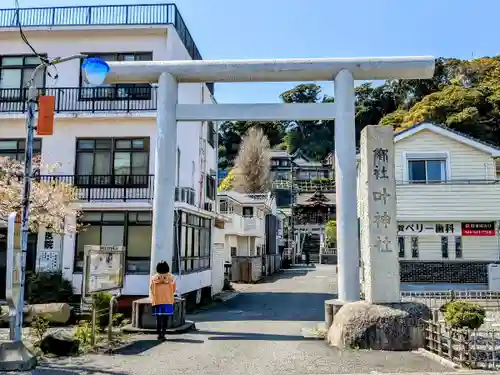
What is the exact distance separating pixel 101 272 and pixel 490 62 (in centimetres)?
5469

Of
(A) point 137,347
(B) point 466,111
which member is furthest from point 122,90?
(B) point 466,111

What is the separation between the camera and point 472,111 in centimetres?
4088

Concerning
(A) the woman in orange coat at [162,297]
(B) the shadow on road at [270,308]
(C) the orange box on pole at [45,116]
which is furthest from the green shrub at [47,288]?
(C) the orange box on pole at [45,116]

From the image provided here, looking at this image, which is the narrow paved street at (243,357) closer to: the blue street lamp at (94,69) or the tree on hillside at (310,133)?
the blue street lamp at (94,69)

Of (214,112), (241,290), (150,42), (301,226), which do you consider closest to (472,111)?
(301,226)

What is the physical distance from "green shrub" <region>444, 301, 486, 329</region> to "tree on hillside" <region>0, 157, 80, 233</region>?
10470 mm

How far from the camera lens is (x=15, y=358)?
26.6 ft

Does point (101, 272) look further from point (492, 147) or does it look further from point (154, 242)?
point (492, 147)

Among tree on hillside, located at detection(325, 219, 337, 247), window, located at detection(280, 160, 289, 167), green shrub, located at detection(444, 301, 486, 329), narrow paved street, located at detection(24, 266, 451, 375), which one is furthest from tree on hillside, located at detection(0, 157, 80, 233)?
window, located at detection(280, 160, 289, 167)

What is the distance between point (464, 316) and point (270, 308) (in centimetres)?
1047

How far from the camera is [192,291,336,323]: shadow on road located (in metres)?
16.0

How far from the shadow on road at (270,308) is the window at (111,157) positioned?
580cm

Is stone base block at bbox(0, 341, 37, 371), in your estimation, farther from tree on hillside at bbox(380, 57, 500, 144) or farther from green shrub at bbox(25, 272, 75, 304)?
tree on hillside at bbox(380, 57, 500, 144)

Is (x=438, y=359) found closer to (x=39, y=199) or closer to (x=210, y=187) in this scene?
(x=39, y=199)
